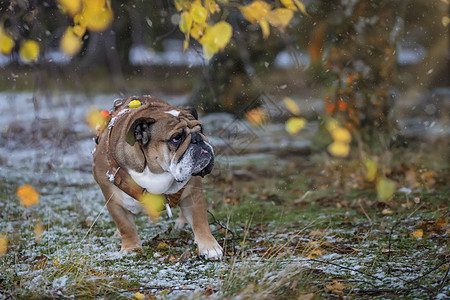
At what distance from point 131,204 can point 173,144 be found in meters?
0.60

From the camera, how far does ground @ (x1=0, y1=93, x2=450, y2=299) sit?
2740mm

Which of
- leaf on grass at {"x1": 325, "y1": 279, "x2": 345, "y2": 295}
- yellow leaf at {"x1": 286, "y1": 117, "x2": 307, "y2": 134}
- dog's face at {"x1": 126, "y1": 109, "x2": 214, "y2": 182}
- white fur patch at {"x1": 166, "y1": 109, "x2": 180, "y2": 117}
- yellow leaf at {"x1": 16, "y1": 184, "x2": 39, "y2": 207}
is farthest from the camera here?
yellow leaf at {"x1": 286, "y1": 117, "x2": 307, "y2": 134}

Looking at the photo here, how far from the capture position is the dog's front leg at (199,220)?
11.1ft

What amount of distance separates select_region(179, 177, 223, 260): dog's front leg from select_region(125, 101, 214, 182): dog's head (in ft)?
1.10

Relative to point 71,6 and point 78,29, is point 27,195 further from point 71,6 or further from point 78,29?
point 71,6

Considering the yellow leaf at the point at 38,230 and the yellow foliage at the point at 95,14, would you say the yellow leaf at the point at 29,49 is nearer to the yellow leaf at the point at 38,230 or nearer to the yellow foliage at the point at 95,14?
the yellow foliage at the point at 95,14

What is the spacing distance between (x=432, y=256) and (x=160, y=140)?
1816 mm

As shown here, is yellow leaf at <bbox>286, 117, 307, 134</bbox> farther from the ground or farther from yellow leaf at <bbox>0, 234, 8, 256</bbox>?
yellow leaf at <bbox>0, 234, 8, 256</bbox>

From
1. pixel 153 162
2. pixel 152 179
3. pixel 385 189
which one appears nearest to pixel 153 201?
pixel 152 179

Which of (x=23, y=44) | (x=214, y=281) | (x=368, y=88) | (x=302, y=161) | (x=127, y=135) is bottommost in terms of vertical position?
(x=302, y=161)

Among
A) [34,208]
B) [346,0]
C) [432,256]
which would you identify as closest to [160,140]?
[432,256]

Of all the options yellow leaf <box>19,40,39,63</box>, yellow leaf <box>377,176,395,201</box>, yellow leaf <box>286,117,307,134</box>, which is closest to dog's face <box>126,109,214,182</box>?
yellow leaf <box>19,40,39,63</box>

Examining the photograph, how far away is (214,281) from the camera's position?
2.89m

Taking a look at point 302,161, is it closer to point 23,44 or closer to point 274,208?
point 274,208
